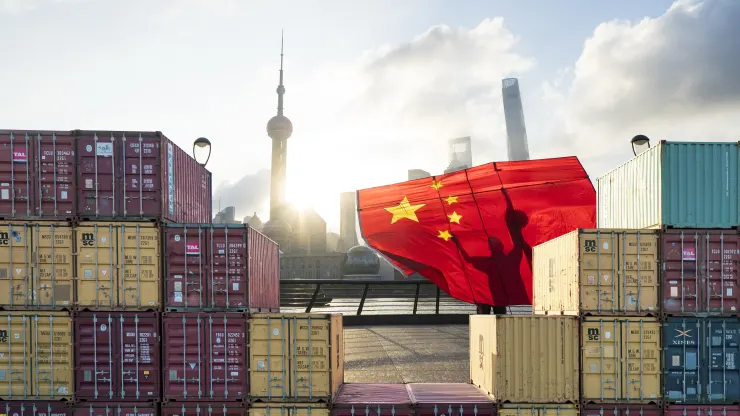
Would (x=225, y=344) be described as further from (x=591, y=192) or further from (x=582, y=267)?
(x=591, y=192)

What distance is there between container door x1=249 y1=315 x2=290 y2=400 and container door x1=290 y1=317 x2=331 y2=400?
20 cm

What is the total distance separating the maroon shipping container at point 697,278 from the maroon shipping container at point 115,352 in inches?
525

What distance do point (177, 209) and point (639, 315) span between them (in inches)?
508

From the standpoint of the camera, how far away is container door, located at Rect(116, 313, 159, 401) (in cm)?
1672

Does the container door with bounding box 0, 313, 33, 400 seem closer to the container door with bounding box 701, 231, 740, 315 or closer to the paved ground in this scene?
the paved ground

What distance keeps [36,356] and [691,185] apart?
17.8 m

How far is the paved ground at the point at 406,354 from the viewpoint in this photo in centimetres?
2506

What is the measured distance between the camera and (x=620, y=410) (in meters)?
16.9

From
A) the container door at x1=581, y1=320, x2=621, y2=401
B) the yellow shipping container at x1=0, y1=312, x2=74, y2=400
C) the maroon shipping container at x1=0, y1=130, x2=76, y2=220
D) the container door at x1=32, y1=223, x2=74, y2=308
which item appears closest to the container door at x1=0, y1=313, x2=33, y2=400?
the yellow shipping container at x1=0, y1=312, x2=74, y2=400

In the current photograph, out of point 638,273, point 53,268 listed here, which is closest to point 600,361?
point 638,273

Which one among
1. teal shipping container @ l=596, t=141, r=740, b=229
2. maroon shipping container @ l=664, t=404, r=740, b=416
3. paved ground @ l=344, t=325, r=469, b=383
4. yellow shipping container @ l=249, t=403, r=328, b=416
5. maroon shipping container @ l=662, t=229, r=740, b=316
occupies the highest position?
teal shipping container @ l=596, t=141, r=740, b=229

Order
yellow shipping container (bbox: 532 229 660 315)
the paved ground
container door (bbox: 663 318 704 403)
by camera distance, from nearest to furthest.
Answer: container door (bbox: 663 318 704 403)
yellow shipping container (bbox: 532 229 660 315)
the paved ground

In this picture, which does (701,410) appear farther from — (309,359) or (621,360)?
(309,359)

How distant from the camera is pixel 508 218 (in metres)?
34.8
